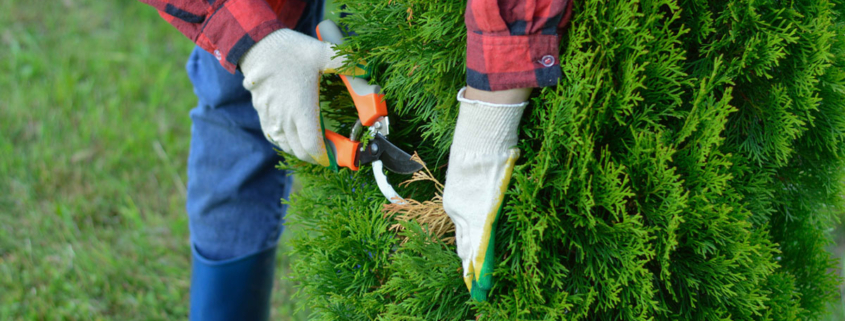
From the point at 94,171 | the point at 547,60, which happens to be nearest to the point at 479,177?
the point at 547,60

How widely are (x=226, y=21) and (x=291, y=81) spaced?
19 cm

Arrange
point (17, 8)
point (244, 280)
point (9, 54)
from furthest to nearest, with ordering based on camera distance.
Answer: point (17, 8) → point (9, 54) → point (244, 280)

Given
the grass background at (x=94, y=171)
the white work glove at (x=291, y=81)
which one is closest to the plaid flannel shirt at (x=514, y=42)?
the white work glove at (x=291, y=81)

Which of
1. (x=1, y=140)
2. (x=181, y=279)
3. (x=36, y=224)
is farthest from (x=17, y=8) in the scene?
(x=181, y=279)

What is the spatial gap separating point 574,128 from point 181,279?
2.16 metres

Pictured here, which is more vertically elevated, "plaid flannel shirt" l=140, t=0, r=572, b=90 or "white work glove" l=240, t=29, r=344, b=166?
"plaid flannel shirt" l=140, t=0, r=572, b=90

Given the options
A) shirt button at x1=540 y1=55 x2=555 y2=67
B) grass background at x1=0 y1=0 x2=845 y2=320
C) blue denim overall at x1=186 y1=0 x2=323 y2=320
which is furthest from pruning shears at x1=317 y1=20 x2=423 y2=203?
grass background at x1=0 y1=0 x2=845 y2=320

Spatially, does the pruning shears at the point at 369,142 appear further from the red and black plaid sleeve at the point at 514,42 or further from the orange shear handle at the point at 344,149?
the red and black plaid sleeve at the point at 514,42

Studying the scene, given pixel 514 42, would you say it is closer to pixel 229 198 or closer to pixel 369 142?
pixel 369 142

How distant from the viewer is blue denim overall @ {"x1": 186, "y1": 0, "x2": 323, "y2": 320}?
1.96 meters

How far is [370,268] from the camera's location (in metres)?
1.41

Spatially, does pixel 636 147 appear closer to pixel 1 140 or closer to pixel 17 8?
pixel 1 140

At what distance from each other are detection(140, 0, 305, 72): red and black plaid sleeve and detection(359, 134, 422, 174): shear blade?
34 cm

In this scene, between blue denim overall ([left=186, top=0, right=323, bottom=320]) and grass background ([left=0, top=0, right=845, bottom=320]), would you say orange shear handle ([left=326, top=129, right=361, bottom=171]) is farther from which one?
grass background ([left=0, top=0, right=845, bottom=320])
